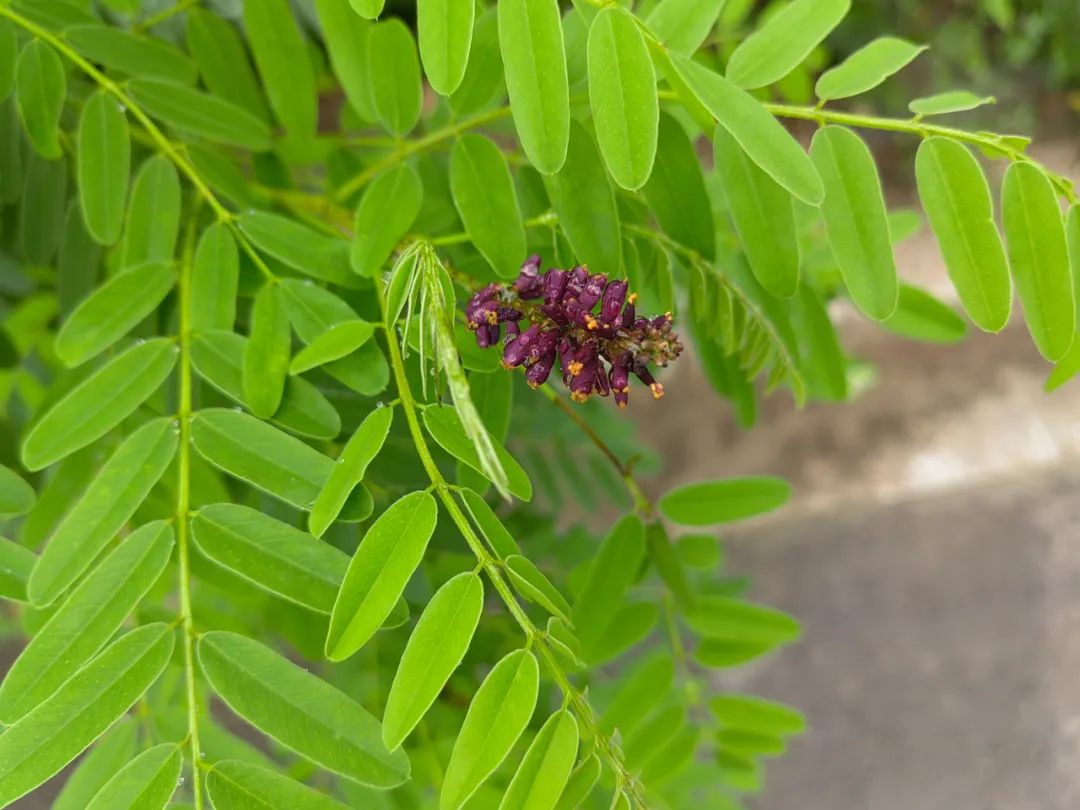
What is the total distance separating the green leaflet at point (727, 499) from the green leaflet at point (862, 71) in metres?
0.26

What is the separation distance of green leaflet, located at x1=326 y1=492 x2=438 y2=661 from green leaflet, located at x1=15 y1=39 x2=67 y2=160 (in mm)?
338

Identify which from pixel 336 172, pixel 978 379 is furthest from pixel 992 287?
pixel 978 379

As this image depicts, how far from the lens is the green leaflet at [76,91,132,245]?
0.55m

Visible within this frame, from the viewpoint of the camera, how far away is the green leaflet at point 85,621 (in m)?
0.41

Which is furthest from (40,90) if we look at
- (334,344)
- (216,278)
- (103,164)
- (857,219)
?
(857,219)

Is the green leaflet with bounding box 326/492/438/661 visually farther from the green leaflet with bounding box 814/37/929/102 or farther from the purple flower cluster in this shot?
the green leaflet with bounding box 814/37/929/102

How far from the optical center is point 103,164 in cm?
55

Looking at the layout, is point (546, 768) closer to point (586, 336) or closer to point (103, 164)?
point (586, 336)

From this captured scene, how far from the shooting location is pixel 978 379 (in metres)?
1.79

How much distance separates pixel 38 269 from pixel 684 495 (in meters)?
0.56

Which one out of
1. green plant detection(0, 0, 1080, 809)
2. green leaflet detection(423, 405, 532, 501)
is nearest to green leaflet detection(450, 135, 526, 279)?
green plant detection(0, 0, 1080, 809)

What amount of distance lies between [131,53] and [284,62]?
0.31 ft

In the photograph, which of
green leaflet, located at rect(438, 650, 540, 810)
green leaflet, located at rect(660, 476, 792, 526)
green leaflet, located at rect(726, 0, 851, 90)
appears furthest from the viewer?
green leaflet, located at rect(660, 476, 792, 526)

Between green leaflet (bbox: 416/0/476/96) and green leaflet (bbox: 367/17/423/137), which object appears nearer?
green leaflet (bbox: 416/0/476/96)
